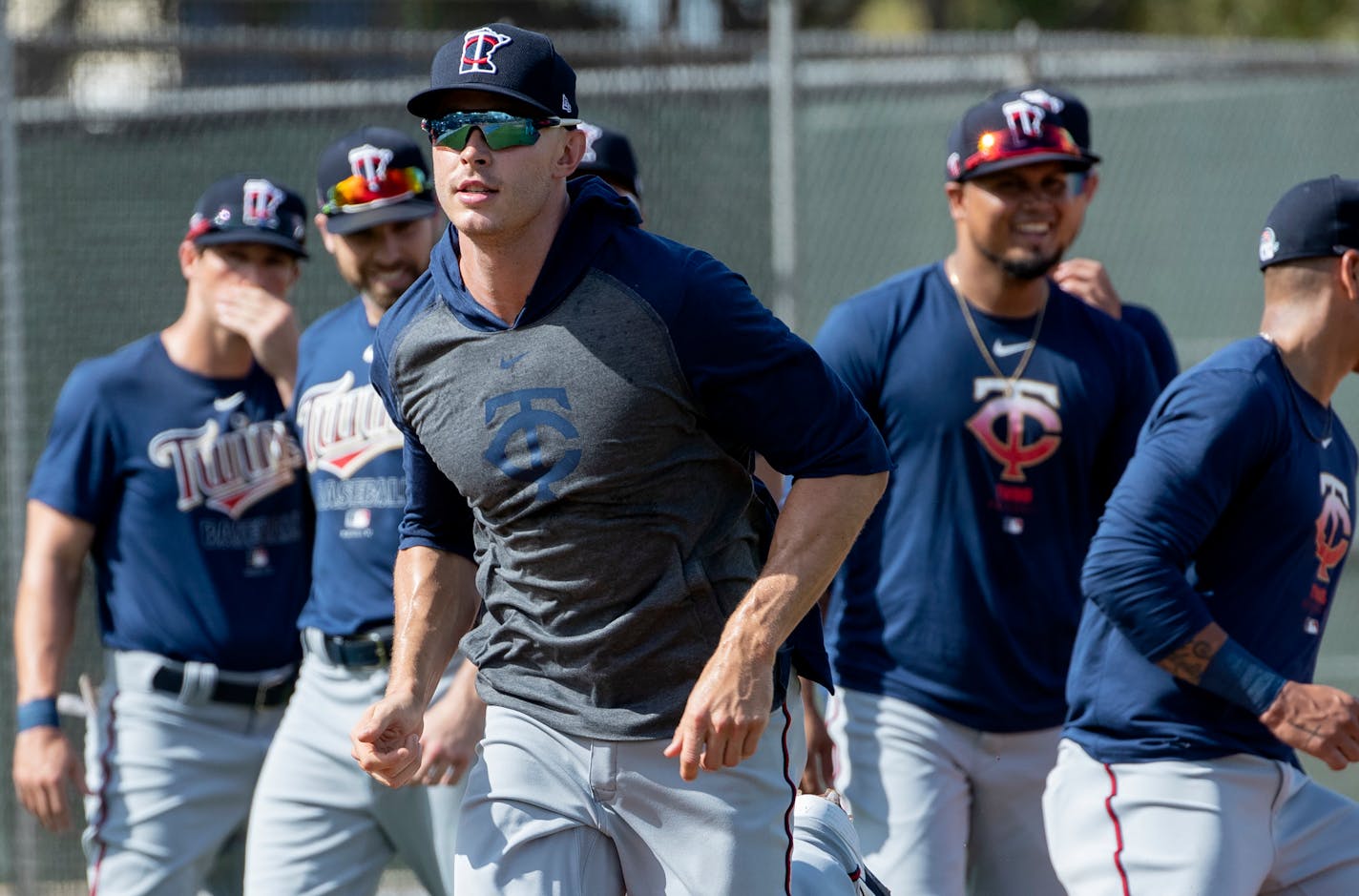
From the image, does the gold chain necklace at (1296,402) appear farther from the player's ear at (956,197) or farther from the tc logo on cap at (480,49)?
the tc logo on cap at (480,49)

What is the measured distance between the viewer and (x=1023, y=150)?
5.00 m

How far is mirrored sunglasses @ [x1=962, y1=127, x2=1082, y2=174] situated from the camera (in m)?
5.00

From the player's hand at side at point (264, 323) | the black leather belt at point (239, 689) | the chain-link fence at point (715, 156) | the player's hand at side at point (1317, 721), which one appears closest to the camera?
the player's hand at side at point (1317, 721)

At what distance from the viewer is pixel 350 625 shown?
509cm

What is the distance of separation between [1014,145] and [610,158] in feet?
4.17

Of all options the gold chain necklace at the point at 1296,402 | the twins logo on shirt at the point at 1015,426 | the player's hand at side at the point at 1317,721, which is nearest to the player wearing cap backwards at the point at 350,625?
the twins logo on shirt at the point at 1015,426

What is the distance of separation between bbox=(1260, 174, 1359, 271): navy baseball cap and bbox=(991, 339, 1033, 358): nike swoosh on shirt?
0.84 m

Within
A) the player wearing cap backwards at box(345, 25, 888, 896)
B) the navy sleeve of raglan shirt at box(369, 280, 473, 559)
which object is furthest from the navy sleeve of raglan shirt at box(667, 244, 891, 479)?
the navy sleeve of raglan shirt at box(369, 280, 473, 559)

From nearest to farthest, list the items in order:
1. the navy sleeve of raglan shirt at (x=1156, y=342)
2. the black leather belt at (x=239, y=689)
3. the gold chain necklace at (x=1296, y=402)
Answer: the gold chain necklace at (x=1296, y=402)
the navy sleeve of raglan shirt at (x=1156, y=342)
the black leather belt at (x=239, y=689)

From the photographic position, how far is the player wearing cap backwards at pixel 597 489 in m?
3.37

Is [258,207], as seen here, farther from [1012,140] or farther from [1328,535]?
[1328,535]

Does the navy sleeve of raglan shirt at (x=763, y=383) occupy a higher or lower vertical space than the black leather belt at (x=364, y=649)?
higher

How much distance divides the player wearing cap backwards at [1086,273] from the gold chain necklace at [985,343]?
0.24 meters

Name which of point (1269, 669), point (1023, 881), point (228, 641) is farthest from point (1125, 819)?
point (228, 641)
